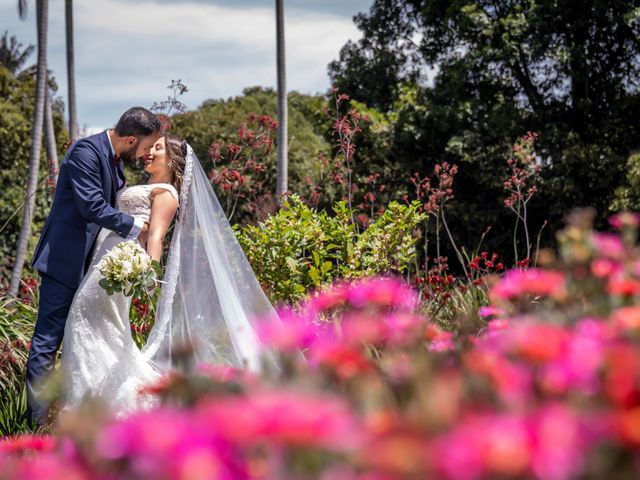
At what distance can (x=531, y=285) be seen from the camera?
1.69 m

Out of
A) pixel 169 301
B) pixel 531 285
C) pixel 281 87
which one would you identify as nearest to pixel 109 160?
pixel 169 301

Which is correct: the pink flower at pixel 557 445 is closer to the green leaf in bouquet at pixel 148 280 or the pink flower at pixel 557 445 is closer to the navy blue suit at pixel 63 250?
the green leaf in bouquet at pixel 148 280

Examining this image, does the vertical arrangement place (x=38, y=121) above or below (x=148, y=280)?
above

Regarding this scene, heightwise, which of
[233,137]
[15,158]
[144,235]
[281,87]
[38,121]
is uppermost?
[281,87]

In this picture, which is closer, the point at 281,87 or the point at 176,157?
the point at 176,157

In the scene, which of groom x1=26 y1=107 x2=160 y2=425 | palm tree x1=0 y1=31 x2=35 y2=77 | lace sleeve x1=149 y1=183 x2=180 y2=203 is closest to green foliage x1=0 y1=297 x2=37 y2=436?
groom x1=26 y1=107 x2=160 y2=425

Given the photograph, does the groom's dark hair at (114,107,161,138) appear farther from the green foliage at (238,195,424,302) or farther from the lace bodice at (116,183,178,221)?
the green foliage at (238,195,424,302)

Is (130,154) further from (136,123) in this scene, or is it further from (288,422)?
(288,422)

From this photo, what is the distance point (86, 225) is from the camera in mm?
4520

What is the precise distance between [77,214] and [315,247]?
1.83 m

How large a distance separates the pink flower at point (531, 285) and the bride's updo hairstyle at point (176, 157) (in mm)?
3113

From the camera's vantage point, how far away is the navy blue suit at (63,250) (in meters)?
4.39

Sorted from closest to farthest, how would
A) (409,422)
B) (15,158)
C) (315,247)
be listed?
(409,422) → (315,247) → (15,158)

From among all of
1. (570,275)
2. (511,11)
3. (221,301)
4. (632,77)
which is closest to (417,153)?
(511,11)
